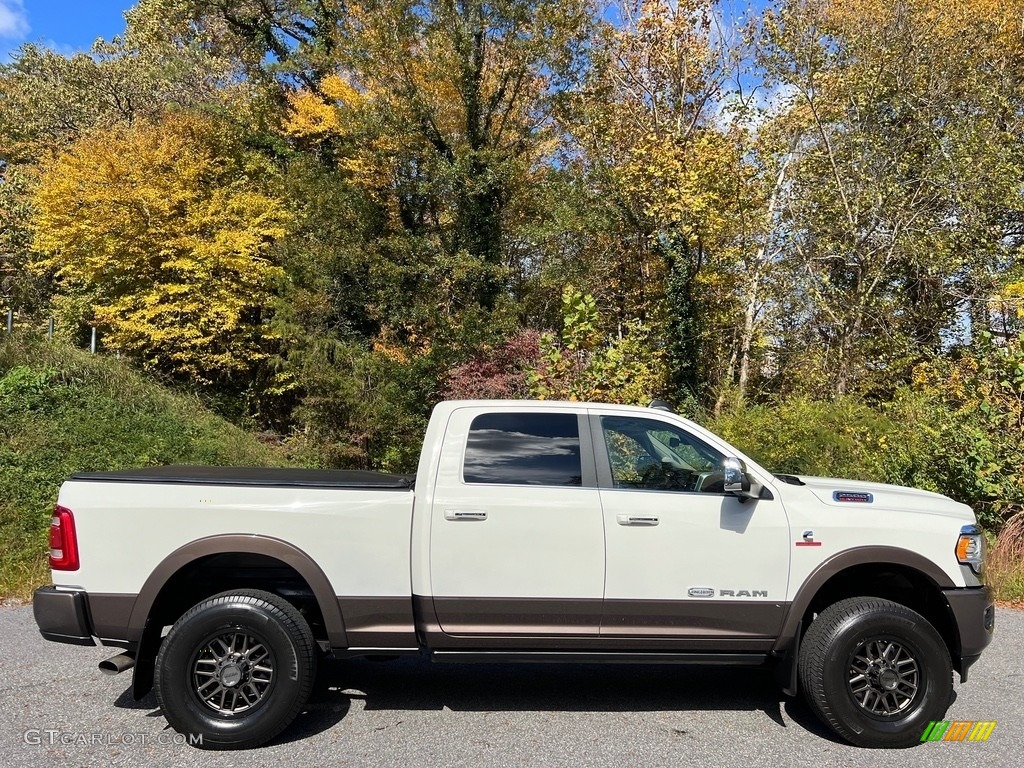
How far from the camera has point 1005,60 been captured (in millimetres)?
16891

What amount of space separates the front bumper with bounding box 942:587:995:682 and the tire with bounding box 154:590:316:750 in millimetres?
3690

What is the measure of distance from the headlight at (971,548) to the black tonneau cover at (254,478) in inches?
129

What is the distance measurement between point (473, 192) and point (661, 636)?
1436 centimetres

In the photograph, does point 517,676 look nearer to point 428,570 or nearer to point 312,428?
point 428,570

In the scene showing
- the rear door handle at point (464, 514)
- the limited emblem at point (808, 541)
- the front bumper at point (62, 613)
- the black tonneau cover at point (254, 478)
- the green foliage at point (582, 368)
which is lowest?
the front bumper at point (62, 613)

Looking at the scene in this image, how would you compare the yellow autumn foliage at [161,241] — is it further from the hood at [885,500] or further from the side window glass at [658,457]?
the hood at [885,500]

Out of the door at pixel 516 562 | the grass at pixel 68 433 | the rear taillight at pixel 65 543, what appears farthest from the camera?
the grass at pixel 68 433

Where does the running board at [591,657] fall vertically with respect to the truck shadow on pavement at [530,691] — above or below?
above

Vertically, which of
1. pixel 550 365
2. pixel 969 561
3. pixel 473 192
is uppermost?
pixel 473 192

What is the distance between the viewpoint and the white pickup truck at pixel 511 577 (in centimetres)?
424

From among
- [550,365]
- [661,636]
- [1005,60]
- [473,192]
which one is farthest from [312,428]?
[1005,60]

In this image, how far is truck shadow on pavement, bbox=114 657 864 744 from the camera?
4770 millimetres

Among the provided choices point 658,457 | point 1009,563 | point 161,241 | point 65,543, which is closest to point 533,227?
point 161,241

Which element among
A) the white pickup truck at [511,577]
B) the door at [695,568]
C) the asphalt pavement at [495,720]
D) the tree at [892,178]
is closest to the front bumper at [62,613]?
the white pickup truck at [511,577]
